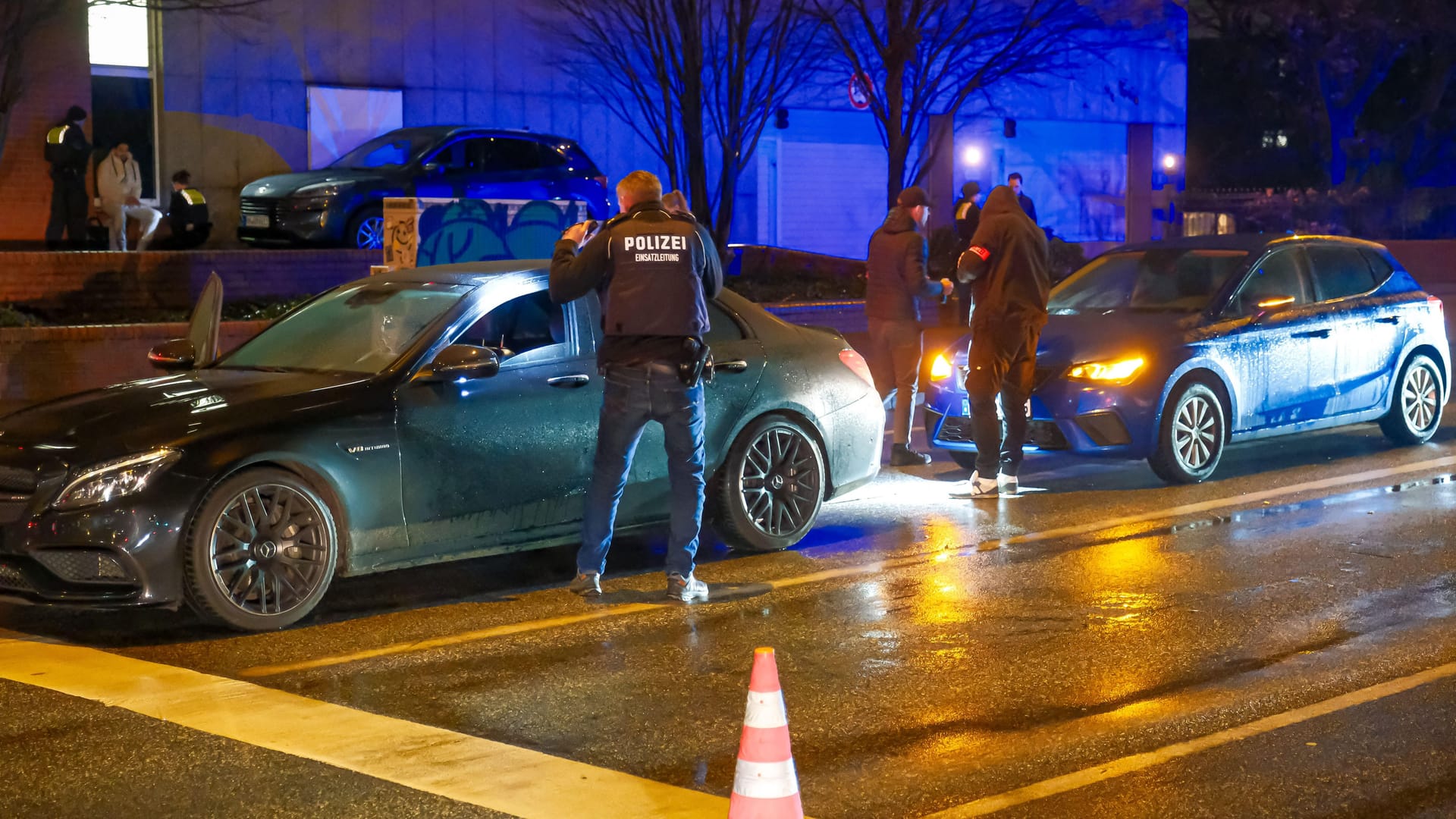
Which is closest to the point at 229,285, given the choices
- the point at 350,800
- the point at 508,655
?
the point at 508,655

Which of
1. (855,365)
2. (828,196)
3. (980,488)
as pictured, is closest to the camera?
(855,365)

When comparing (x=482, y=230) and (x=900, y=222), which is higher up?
(x=482, y=230)

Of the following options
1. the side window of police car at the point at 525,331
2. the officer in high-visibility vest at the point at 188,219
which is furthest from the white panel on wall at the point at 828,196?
the side window of police car at the point at 525,331

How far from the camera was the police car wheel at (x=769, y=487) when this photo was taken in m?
8.38

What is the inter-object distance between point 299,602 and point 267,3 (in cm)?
1875

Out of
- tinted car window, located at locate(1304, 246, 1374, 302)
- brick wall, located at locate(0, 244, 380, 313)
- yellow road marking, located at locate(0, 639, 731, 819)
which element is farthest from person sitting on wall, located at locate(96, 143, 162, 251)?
yellow road marking, located at locate(0, 639, 731, 819)

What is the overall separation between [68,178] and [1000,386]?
14.5 m

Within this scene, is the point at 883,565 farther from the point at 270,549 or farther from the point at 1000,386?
the point at 270,549

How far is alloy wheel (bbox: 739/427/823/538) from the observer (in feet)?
27.8

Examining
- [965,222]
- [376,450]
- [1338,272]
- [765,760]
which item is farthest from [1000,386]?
[965,222]

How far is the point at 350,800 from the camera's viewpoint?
4.85 metres

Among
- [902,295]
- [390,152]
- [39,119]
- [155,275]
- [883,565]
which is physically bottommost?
[883,565]

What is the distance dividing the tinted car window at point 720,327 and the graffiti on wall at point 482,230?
5.75 meters

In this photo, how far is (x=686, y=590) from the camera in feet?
24.6
